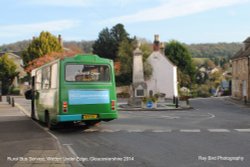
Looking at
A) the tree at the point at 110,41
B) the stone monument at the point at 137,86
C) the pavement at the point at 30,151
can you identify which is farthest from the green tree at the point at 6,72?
the pavement at the point at 30,151

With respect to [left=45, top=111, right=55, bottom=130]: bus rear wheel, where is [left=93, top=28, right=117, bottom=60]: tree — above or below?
above

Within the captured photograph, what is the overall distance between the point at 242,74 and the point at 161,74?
14217mm

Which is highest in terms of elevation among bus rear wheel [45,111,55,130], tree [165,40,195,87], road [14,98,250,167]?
tree [165,40,195,87]

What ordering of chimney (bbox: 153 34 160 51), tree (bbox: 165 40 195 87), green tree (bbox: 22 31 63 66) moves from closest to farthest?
chimney (bbox: 153 34 160 51), green tree (bbox: 22 31 63 66), tree (bbox: 165 40 195 87)

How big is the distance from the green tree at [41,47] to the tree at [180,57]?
2266 centimetres

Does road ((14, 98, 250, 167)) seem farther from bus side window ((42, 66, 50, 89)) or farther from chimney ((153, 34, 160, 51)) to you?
chimney ((153, 34, 160, 51))

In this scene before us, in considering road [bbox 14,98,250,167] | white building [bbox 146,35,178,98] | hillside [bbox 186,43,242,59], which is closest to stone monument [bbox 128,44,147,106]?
white building [bbox 146,35,178,98]

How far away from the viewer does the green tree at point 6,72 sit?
3051 inches

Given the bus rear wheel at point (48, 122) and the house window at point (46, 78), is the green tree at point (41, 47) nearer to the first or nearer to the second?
the house window at point (46, 78)

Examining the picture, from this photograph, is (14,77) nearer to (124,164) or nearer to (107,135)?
(107,135)

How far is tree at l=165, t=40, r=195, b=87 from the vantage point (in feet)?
261

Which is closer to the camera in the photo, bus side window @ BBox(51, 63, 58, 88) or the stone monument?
bus side window @ BBox(51, 63, 58, 88)

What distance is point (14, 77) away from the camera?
263 feet

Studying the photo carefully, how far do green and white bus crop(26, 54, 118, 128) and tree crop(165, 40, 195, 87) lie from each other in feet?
211
